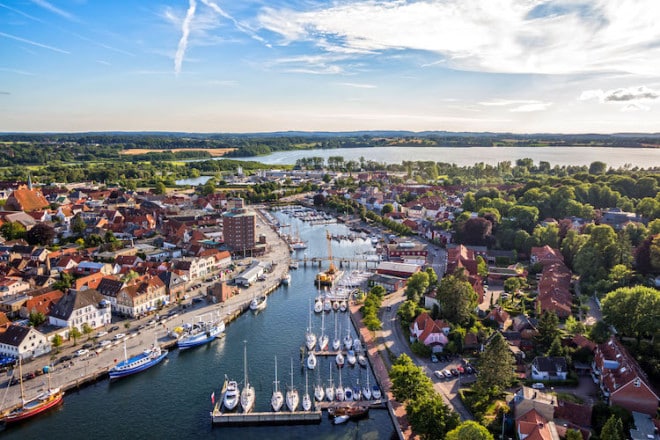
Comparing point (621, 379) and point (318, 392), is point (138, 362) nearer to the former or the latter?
point (318, 392)

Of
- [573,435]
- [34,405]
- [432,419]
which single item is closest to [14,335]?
[34,405]

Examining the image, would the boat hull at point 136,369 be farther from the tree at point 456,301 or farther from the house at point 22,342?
the tree at point 456,301

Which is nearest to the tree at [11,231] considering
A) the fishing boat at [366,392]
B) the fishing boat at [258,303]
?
the fishing boat at [258,303]

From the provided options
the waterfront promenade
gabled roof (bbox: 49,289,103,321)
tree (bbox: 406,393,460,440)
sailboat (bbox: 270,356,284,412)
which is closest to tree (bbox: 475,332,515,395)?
tree (bbox: 406,393,460,440)

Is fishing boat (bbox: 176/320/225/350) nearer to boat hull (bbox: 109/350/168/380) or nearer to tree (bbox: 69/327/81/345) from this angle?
boat hull (bbox: 109/350/168/380)

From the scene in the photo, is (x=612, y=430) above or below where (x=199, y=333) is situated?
above

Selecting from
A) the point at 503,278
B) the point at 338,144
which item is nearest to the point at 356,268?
the point at 503,278
